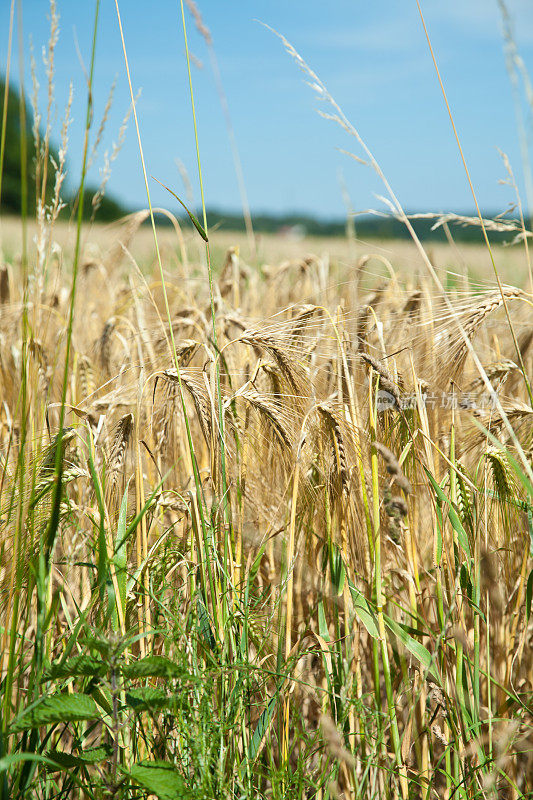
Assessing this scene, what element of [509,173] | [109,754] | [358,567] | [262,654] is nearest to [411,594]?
[358,567]

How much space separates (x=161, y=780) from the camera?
738 mm

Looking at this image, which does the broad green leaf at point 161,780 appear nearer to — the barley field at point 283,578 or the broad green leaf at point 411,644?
the barley field at point 283,578

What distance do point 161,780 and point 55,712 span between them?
151 millimetres

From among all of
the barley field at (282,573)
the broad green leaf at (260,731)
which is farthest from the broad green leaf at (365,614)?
the broad green leaf at (260,731)

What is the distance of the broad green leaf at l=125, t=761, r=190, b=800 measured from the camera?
714 mm

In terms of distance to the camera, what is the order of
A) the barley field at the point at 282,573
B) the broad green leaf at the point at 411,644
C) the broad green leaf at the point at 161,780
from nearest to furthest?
the broad green leaf at the point at 161,780, the barley field at the point at 282,573, the broad green leaf at the point at 411,644

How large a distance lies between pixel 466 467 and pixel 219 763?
28.7 inches

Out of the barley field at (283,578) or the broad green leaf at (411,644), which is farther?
the broad green leaf at (411,644)

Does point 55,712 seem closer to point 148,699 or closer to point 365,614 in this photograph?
point 148,699

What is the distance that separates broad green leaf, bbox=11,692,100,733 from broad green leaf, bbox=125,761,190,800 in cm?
9

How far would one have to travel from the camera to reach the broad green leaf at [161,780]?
714mm

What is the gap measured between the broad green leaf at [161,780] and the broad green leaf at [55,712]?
94 millimetres

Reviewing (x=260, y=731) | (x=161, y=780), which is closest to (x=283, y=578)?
(x=260, y=731)

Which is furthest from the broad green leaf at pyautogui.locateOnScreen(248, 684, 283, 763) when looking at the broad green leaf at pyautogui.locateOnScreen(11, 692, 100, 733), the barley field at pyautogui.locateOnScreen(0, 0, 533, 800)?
the broad green leaf at pyautogui.locateOnScreen(11, 692, 100, 733)
